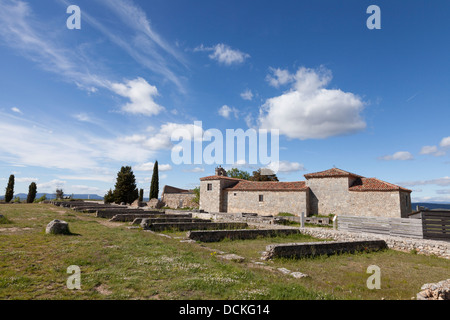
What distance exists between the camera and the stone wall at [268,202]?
29933 mm

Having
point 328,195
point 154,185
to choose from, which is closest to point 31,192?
point 154,185

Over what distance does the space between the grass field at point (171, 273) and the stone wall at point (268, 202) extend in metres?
19.6

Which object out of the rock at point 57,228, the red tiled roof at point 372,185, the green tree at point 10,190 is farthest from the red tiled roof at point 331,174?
the green tree at point 10,190

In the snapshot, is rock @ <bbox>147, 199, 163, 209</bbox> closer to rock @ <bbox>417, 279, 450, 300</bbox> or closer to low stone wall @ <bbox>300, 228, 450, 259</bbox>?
low stone wall @ <bbox>300, 228, 450, 259</bbox>

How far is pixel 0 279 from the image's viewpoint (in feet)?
16.7

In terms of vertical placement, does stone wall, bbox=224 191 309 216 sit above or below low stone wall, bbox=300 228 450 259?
above

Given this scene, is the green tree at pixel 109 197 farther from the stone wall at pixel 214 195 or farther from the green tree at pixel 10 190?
the stone wall at pixel 214 195

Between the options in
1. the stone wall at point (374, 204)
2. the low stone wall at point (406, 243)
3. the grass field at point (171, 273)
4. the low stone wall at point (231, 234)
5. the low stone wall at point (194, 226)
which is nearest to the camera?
the grass field at point (171, 273)

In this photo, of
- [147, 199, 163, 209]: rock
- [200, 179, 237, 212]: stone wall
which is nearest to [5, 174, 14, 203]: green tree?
[147, 199, 163, 209]: rock

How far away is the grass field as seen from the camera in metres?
4.71

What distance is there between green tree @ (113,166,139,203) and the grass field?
43.1 metres

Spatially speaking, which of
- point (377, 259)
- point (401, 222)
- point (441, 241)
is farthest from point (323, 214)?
point (377, 259)

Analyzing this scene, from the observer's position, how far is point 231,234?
531 inches
